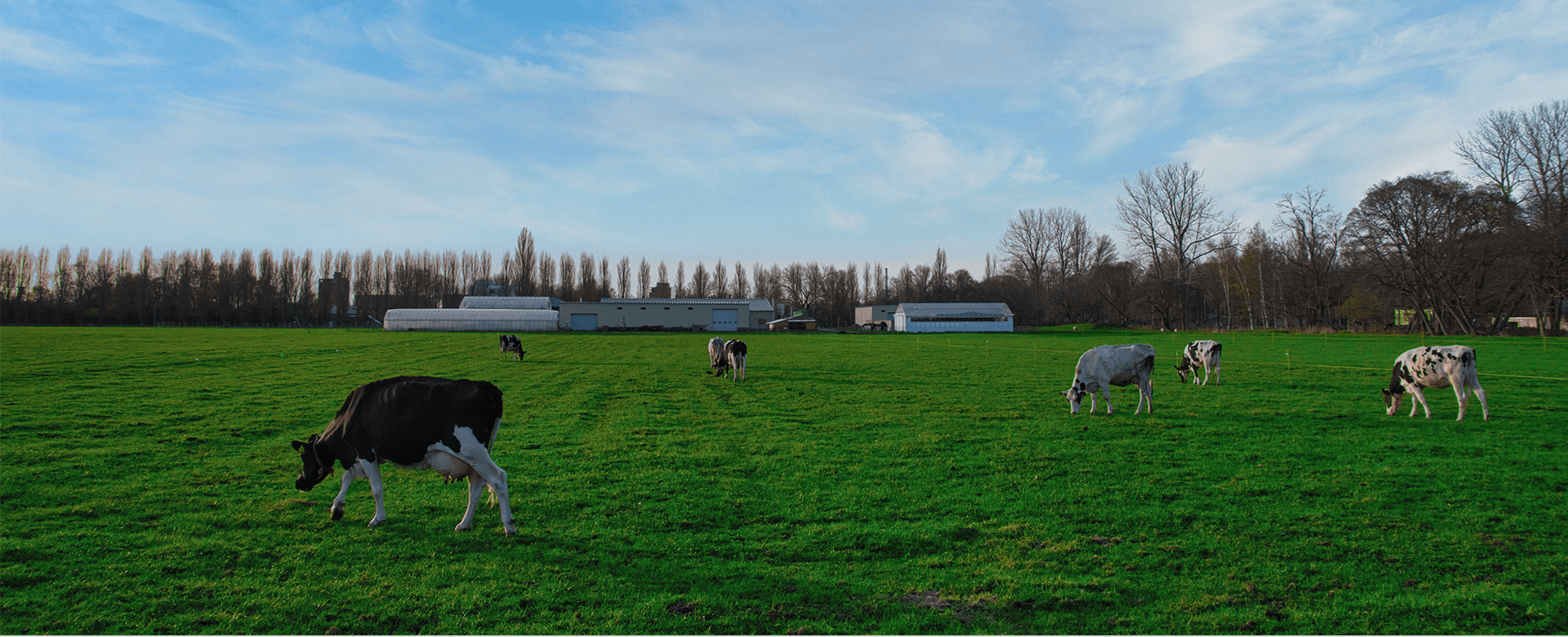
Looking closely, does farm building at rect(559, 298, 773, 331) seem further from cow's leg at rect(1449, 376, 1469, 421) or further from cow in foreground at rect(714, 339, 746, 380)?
cow's leg at rect(1449, 376, 1469, 421)

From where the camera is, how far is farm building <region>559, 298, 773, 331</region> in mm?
81875

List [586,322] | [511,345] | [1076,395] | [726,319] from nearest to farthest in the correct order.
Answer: [1076,395], [511,345], [586,322], [726,319]

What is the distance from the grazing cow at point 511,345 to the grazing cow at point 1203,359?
89.6 feet

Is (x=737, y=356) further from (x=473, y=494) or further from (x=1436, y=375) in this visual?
(x=1436, y=375)

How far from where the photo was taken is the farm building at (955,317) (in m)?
86.6

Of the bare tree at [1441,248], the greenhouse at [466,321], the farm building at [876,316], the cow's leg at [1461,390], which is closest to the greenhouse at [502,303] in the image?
the greenhouse at [466,321]

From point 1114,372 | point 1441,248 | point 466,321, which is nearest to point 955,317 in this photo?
point 1441,248

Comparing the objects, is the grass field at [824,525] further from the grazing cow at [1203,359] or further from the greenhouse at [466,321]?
the greenhouse at [466,321]

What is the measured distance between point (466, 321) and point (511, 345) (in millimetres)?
52668

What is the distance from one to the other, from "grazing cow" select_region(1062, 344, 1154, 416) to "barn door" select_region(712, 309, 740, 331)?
71.7 m

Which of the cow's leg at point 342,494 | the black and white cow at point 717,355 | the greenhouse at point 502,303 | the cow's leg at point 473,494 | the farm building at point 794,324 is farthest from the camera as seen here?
the farm building at point 794,324

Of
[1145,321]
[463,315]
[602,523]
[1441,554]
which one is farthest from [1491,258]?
[463,315]

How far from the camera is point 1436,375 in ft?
41.6

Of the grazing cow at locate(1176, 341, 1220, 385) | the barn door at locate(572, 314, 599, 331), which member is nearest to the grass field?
the grazing cow at locate(1176, 341, 1220, 385)
